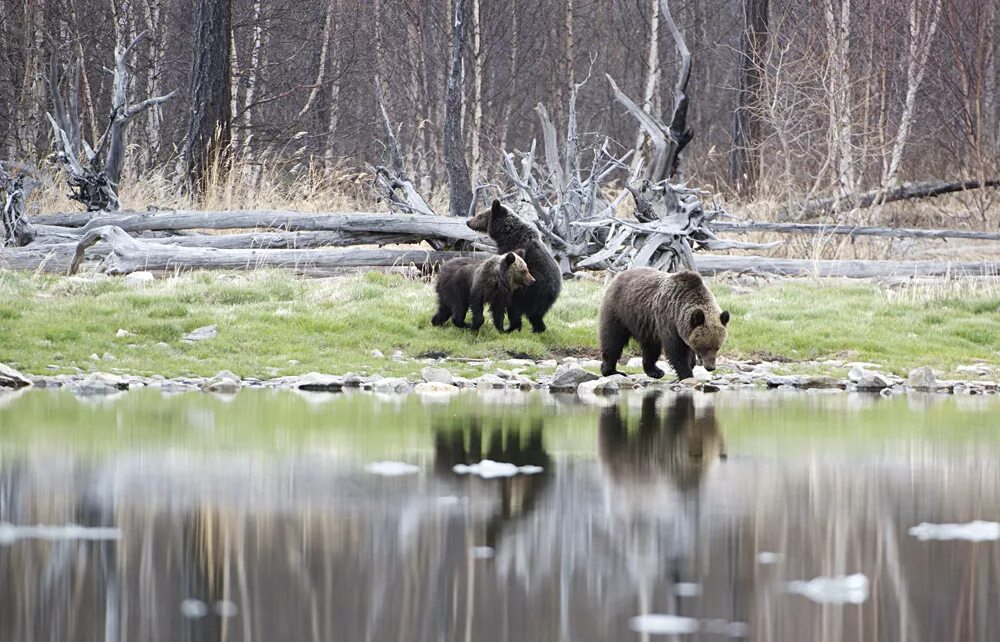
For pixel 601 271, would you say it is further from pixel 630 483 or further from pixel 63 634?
pixel 63 634

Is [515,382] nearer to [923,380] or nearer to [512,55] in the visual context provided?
[923,380]

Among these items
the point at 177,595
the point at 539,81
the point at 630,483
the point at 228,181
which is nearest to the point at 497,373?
the point at 630,483

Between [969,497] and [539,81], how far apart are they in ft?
106

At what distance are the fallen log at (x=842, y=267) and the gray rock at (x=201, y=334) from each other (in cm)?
657

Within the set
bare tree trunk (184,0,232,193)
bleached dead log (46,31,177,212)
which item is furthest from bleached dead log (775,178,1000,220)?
bleached dead log (46,31,177,212)

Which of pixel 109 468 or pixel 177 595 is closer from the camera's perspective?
pixel 177 595

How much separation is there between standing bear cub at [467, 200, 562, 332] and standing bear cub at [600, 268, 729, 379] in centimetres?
153

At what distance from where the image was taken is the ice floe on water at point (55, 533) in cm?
475

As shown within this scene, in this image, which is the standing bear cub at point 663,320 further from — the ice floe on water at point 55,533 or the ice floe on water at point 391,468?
the ice floe on water at point 55,533

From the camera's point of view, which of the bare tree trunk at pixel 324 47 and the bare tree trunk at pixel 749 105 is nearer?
the bare tree trunk at pixel 749 105

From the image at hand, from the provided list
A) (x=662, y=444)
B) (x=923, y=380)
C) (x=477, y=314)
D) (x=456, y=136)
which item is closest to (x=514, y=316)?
(x=477, y=314)

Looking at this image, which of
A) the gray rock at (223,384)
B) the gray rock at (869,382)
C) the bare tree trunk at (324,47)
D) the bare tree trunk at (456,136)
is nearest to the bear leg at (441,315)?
the gray rock at (223,384)

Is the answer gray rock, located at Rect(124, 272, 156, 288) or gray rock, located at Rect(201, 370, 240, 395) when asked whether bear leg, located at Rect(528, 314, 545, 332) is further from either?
gray rock, located at Rect(124, 272, 156, 288)

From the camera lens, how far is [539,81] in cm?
3712
